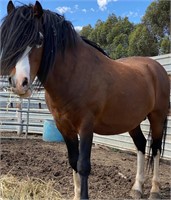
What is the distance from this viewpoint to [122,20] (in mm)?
23734

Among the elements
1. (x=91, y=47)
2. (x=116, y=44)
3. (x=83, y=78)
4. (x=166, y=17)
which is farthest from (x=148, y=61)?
(x=116, y=44)

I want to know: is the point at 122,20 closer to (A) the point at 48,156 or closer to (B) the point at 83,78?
(A) the point at 48,156

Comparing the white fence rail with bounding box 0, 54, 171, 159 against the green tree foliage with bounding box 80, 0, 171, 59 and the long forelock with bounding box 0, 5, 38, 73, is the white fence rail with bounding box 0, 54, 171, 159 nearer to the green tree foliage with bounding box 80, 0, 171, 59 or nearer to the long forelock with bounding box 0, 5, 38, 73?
the long forelock with bounding box 0, 5, 38, 73

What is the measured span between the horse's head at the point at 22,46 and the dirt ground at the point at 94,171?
147 cm

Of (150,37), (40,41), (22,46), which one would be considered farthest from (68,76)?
(150,37)

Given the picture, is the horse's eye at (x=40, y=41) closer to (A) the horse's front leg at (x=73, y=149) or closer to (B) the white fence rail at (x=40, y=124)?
(B) the white fence rail at (x=40, y=124)

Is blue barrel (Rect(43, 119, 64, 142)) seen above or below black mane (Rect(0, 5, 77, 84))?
below

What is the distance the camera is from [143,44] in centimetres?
1700

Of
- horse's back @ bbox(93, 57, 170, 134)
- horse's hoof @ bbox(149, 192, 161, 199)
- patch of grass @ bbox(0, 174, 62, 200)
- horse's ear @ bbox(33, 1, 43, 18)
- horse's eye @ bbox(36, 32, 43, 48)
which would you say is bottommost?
horse's hoof @ bbox(149, 192, 161, 199)

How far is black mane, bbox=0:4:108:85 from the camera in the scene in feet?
7.47

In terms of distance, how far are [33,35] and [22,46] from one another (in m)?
0.14

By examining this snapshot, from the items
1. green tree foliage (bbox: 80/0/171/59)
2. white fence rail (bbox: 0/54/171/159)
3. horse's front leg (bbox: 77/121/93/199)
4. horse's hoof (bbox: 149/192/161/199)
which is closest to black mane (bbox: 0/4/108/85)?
white fence rail (bbox: 0/54/171/159)

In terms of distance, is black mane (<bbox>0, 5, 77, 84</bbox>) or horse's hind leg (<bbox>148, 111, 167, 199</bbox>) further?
horse's hind leg (<bbox>148, 111, 167, 199</bbox>)

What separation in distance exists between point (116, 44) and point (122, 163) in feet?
54.4
